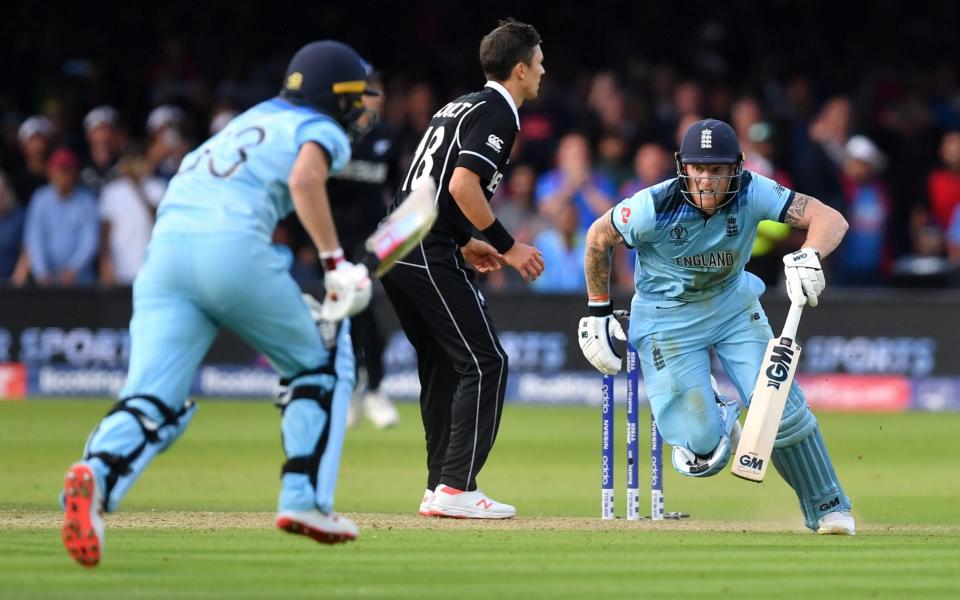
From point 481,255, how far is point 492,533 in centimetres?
149

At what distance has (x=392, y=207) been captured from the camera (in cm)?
768

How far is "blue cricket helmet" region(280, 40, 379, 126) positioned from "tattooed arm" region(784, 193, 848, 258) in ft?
7.01

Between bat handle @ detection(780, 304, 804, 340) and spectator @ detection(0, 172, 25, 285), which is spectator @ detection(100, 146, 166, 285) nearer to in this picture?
spectator @ detection(0, 172, 25, 285)

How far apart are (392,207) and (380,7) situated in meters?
10.5

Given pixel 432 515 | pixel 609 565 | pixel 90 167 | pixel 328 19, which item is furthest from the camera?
pixel 328 19

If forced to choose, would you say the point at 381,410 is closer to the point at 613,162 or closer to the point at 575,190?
the point at 575,190

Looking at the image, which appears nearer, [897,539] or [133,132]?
[897,539]

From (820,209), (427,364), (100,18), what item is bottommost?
(427,364)

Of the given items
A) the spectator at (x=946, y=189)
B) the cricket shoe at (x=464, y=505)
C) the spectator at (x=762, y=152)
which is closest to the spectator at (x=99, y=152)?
the spectator at (x=762, y=152)

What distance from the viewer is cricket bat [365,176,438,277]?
5676 mm

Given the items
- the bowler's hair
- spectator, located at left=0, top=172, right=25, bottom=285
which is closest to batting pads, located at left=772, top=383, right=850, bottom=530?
the bowler's hair

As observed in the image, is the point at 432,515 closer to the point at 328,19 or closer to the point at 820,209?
the point at 820,209

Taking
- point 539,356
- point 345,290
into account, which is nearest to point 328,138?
point 345,290

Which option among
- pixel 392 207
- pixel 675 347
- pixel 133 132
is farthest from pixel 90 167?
pixel 675 347
